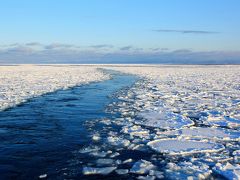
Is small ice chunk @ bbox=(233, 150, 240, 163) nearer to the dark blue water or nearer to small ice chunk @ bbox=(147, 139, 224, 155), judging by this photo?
small ice chunk @ bbox=(147, 139, 224, 155)

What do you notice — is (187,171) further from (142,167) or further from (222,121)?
(222,121)

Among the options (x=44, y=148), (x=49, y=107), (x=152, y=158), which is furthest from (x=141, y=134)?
(x=49, y=107)

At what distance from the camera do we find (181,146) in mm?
6594

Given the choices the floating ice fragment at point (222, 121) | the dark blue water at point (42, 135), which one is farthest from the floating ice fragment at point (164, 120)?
the dark blue water at point (42, 135)

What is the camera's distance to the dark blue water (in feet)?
17.1

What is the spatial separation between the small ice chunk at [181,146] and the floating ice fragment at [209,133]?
547 mm

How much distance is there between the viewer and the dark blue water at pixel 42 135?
5215mm

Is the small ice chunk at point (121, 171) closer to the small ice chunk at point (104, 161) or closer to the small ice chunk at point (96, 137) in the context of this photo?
the small ice chunk at point (104, 161)

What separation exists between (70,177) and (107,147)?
167 cm

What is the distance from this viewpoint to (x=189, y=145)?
21.9 ft

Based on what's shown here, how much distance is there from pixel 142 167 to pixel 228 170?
128 cm

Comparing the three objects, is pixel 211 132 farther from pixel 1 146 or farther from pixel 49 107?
pixel 49 107

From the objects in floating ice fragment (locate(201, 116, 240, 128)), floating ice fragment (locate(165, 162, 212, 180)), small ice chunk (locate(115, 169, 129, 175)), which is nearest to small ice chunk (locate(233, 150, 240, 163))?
floating ice fragment (locate(165, 162, 212, 180))

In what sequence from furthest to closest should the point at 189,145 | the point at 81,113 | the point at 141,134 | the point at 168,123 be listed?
the point at 81,113 < the point at 168,123 < the point at 141,134 < the point at 189,145
